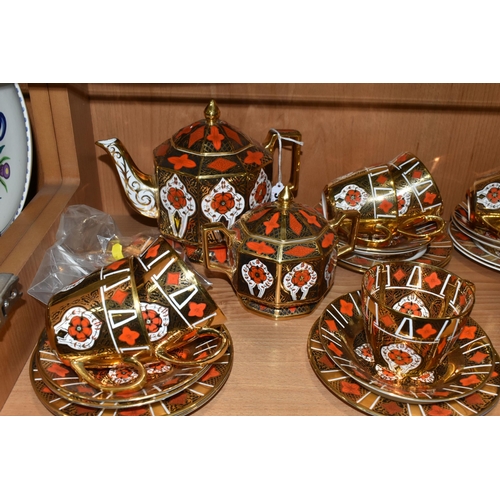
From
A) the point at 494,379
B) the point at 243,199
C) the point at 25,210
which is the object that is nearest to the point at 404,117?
the point at 243,199

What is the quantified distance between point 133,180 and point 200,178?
13 centimetres

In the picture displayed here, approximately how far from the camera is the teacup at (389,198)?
2.65 ft

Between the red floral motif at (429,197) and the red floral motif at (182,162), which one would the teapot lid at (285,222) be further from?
the red floral motif at (429,197)

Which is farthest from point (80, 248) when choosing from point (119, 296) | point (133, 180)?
point (119, 296)

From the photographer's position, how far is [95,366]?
23.6 inches

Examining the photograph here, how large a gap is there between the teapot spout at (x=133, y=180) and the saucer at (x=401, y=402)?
373 mm

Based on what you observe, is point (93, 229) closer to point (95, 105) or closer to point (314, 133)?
point (95, 105)

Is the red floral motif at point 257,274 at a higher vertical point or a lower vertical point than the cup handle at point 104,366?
higher

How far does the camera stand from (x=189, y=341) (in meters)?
0.63

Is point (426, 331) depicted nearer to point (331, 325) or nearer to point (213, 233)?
point (331, 325)

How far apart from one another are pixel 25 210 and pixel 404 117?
0.61 m

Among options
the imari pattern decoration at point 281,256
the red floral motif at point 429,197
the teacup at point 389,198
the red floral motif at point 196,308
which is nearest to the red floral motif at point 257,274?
the imari pattern decoration at point 281,256

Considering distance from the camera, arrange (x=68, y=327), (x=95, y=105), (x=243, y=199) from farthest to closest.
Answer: (x=95, y=105), (x=243, y=199), (x=68, y=327)

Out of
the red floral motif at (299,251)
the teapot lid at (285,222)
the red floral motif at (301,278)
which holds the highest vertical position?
the teapot lid at (285,222)
